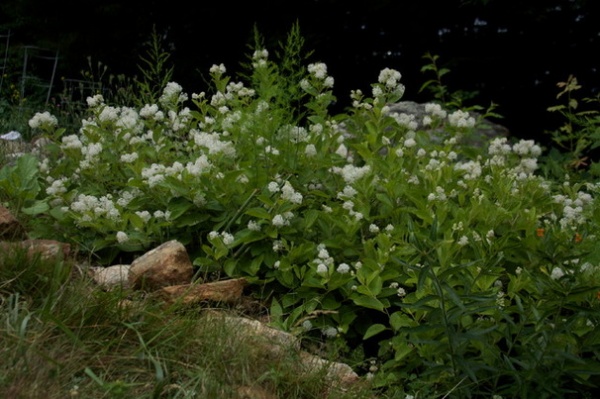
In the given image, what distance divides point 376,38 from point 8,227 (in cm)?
647

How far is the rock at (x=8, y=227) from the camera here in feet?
12.0

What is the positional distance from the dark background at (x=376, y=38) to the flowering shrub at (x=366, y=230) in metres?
3.86

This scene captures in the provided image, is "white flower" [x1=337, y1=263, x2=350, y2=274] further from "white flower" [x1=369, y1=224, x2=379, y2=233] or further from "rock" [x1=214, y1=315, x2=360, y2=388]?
"rock" [x1=214, y1=315, x2=360, y2=388]

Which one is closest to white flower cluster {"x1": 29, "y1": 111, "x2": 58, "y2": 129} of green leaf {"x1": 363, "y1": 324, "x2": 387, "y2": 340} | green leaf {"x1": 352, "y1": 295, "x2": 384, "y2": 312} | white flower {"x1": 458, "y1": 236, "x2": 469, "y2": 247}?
green leaf {"x1": 352, "y1": 295, "x2": 384, "y2": 312}

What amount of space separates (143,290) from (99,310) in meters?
0.48

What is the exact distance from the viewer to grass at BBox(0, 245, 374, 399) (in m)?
2.54

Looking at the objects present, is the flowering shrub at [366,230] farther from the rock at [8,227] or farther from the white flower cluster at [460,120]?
the white flower cluster at [460,120]

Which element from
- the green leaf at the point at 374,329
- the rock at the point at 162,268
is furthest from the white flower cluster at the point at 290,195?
the green leaf at the point at 374,329

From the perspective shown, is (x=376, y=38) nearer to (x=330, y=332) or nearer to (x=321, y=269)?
(x=321, y=269)

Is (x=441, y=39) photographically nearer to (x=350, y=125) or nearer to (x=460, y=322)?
(x=350, y=125)

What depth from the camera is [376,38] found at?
368 inches

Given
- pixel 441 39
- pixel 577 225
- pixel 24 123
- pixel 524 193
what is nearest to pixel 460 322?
pixel 577 225

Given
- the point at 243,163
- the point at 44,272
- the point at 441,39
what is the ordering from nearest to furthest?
the point at 44,272 < the point at 243,163 < the point at 441,39

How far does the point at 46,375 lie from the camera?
97.7 inches
